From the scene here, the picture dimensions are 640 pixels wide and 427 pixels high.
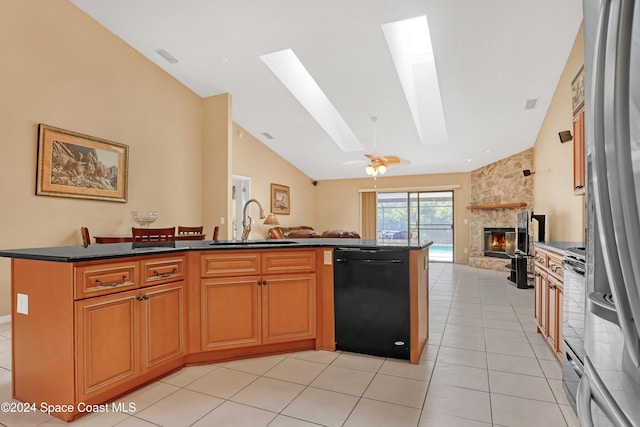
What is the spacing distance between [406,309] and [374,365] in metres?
0.50

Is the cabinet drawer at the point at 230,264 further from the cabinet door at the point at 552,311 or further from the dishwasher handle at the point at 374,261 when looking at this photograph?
the cabinet door at the point at 552,311

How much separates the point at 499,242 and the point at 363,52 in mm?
6139

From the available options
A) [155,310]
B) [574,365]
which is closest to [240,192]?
[155,310]

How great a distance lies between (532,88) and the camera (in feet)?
16.4

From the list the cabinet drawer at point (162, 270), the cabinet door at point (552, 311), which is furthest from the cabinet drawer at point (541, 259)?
the cabinet drawer at point (162, 270)

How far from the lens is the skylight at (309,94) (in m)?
5.49

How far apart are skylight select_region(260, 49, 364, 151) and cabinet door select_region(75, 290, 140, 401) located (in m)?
4.26

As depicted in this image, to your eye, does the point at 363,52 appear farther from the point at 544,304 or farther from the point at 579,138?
the point at 544,304

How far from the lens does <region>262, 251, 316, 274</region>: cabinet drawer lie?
8.94 ft

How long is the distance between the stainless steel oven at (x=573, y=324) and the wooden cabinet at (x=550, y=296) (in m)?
0.58

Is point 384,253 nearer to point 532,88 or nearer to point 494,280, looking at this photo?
point 532,88

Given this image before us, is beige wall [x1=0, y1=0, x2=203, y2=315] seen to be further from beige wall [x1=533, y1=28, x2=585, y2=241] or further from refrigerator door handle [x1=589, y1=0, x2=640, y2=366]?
beige wall [x1=533, y1=28, x2=585, y2=241]

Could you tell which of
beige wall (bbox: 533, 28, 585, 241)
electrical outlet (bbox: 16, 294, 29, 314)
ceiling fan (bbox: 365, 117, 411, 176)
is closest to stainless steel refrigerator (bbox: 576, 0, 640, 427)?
electrical outlet (bbox: 16, 294, 29, 314)

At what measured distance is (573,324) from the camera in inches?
68.9
